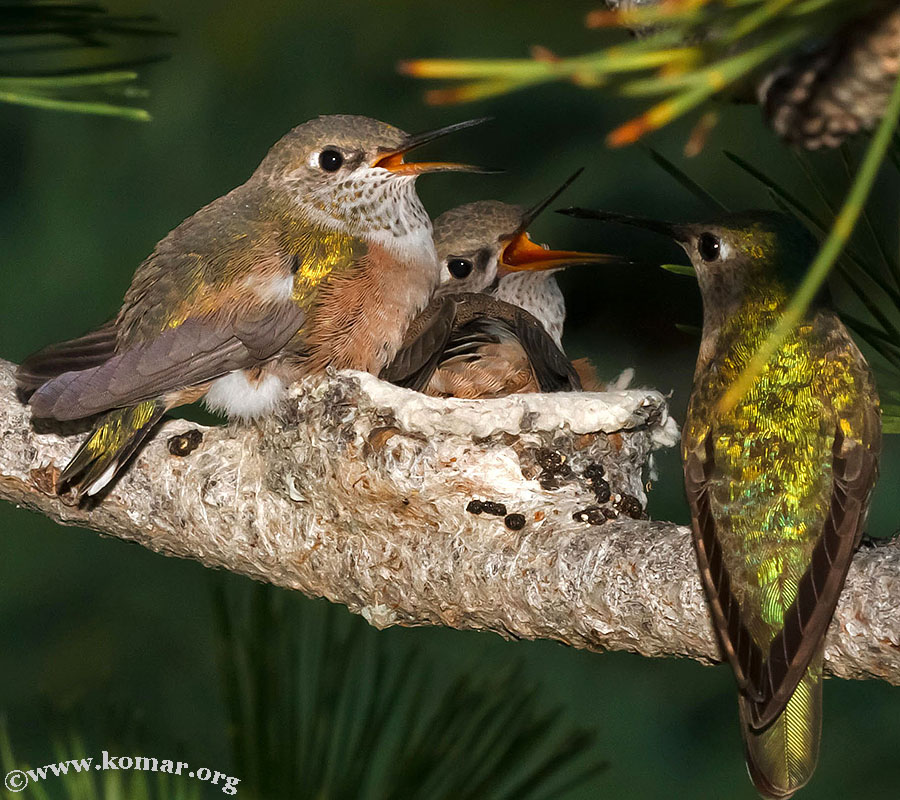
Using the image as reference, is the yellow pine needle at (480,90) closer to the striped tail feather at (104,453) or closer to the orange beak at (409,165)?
the striped tail feather at (104,453)

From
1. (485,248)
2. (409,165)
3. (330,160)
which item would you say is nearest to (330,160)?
(330,160)

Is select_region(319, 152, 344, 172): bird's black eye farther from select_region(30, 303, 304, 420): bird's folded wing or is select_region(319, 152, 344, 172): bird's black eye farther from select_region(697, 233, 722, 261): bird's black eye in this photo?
select_region(697, 233, 722, 261): bird's black eye

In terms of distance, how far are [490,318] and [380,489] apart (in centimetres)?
63

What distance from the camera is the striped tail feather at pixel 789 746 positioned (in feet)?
4.90

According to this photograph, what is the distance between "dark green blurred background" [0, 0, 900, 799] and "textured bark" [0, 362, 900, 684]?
1305mm

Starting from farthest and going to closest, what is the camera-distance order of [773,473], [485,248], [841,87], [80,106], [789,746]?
[485,248], [773,473], [789,746], [80,106], [841,87]

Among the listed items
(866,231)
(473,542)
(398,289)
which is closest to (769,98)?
(866,231)

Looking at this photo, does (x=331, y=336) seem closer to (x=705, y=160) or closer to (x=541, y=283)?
(x=541, y=283)

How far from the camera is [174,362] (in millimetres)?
2086

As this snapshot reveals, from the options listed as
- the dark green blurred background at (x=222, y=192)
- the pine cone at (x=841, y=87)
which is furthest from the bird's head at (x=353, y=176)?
the pine cone at (x=841, y=87)

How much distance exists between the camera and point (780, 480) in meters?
1.70

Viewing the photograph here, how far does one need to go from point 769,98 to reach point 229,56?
3.12 metres

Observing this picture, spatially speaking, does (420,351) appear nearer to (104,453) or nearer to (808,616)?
(104,453)

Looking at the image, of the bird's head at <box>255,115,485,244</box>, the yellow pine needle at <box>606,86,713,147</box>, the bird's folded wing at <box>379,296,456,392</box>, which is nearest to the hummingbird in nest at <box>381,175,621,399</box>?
the bird's folded wing at <box>379,296,456,392</box>
